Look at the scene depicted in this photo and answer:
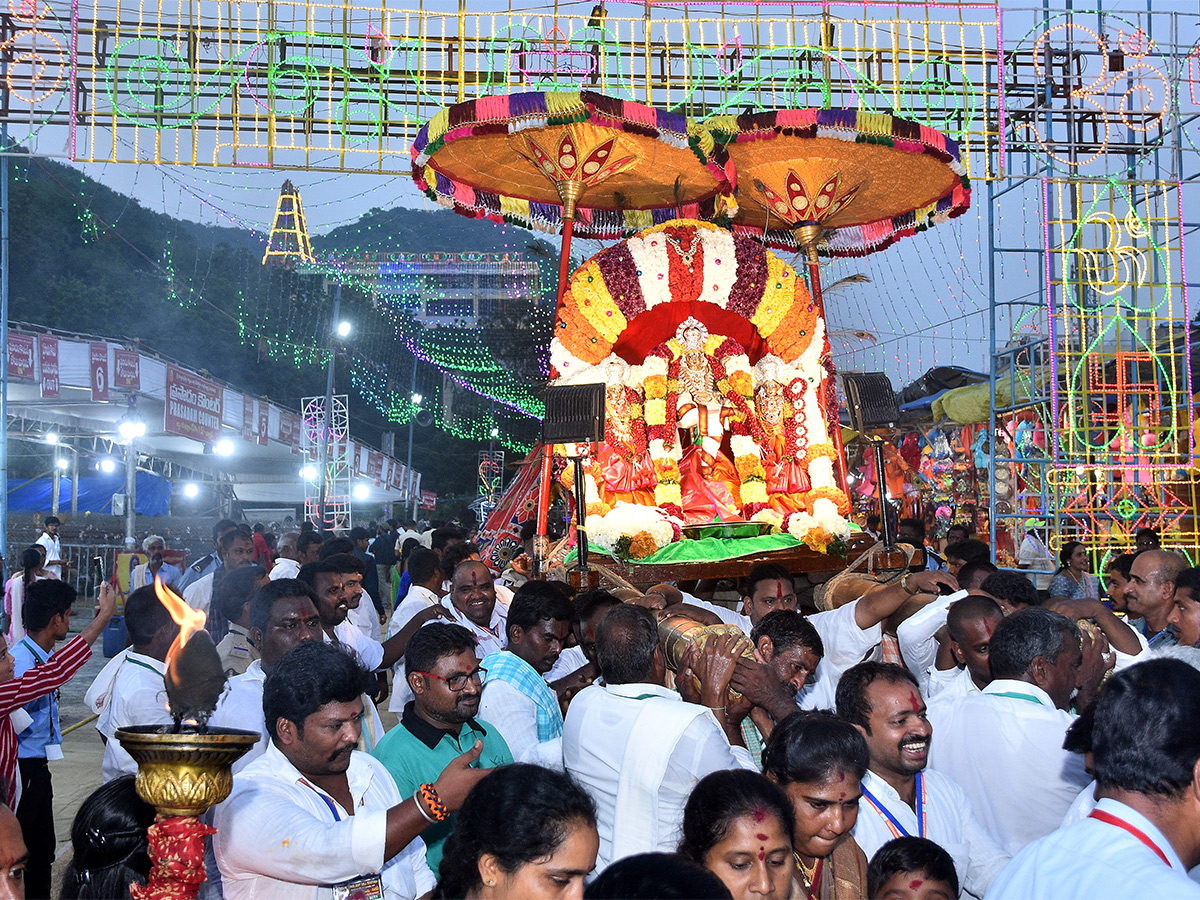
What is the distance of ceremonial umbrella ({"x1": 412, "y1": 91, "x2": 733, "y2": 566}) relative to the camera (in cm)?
963

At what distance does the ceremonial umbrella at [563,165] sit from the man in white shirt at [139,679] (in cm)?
583

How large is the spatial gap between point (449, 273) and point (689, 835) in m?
44.8

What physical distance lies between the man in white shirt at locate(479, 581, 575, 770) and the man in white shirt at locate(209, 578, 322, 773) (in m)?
0.69

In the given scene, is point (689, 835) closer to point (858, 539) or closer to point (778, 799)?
point (778, 799)

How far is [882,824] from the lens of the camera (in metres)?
3.11

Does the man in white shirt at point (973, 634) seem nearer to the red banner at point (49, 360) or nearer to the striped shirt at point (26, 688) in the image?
the striped shirt at point (26, 688)

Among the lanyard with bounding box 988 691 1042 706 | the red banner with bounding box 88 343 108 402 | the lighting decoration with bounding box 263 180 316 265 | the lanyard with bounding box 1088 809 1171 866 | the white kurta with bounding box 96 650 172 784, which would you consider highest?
the lighting decoration with bounding box 263 180 316 265

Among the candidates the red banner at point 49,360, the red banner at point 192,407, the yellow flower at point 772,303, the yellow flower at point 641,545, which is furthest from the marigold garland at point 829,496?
the red banner at point 192,407

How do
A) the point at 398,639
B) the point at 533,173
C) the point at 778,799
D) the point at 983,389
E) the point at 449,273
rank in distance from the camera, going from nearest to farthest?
the point at 778,799 → the point at 398,639 → the point at 533,173 → the point at 983,389 → the point at 449,273

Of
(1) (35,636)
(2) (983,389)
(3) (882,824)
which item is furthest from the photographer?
(2) (983,389)

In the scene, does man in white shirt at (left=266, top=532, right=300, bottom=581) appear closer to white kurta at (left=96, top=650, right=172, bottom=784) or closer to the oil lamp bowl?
white kurta at (left=96, top=650, right=172, bottom=784)

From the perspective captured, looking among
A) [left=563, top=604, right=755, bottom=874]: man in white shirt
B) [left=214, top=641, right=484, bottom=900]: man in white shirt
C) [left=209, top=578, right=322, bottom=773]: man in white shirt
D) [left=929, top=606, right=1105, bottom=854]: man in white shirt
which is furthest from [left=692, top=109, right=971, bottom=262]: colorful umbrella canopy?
[left=214, top=641, right=484, bottom=900]: man in white shirt

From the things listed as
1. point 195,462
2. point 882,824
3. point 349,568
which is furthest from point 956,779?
point 195,462

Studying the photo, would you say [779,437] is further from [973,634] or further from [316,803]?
[316,803]
